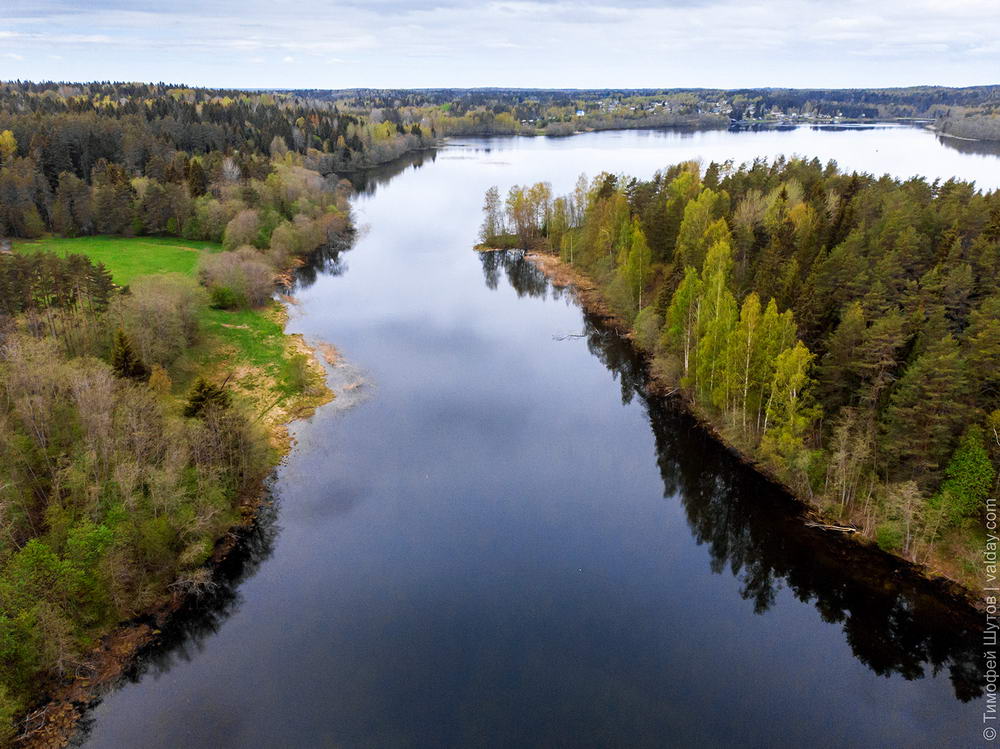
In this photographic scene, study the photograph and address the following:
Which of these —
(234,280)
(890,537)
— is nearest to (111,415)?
(234,280)

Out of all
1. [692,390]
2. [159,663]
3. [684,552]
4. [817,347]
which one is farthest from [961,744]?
[159,663]


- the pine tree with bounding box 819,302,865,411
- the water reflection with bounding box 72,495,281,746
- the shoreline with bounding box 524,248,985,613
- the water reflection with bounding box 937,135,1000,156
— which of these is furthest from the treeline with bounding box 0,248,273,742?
the water reflection with bounding box 937,135,1000,156

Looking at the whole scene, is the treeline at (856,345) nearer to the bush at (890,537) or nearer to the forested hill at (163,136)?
the bush at (890,537)

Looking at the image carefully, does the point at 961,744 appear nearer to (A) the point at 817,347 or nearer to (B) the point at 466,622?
(B) the point at 466,622

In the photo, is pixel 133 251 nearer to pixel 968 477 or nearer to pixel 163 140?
pixel 163 140

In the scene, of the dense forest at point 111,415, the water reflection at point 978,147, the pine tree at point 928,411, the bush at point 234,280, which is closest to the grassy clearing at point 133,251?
the dense forest at point 111,415

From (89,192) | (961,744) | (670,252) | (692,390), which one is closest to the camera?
(961,744)
